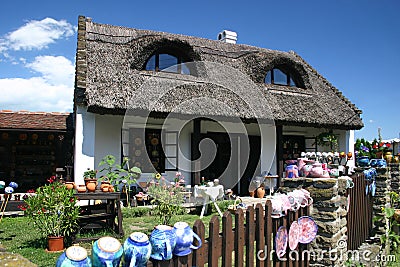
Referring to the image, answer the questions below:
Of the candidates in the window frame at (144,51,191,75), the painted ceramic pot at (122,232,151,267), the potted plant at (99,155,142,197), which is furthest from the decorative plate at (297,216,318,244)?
the window frame at (144,51,191,75)

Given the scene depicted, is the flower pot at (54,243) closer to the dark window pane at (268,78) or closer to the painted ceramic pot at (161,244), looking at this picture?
the painted ceramic pot at (161,244)

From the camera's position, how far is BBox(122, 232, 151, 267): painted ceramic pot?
1.40 meters

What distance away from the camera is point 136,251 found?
4.61 feet

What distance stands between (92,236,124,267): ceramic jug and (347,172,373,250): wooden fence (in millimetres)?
2601

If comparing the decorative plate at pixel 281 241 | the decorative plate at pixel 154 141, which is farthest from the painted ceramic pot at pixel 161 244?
the decorative plate at pixel 154 141

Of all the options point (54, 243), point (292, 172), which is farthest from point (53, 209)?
point (292, 172)

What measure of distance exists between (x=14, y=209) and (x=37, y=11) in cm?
436

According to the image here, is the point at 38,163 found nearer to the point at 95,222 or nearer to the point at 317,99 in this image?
the point at 95,222

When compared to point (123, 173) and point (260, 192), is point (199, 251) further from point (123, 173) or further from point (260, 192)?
point (260, 192)

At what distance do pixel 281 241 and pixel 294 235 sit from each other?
225 mm

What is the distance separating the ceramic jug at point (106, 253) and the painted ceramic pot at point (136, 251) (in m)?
0.04

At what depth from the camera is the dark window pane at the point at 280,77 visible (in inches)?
469

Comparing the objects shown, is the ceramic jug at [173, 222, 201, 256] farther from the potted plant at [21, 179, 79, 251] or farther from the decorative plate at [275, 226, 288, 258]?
the potted plant at [21, 179, 79, 251]

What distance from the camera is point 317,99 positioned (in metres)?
11.7
